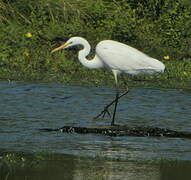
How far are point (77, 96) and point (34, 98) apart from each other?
660 mm

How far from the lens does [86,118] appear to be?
10.0m

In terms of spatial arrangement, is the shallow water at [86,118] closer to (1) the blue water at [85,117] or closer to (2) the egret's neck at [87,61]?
(1) the blue water at [85,117]

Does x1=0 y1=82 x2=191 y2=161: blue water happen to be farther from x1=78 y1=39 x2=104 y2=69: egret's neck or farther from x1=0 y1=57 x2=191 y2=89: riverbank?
x1=78 y1=39 x2=104 y2=69: egret's neck

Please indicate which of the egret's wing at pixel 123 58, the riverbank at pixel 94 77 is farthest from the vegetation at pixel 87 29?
the egret's wing at pixel 123 58

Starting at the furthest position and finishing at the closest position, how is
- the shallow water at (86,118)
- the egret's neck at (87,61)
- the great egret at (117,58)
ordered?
the egret's neck at (87,61)
the great egret at (117,58)
the shallow water at (86,118)

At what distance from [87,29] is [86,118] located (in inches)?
198

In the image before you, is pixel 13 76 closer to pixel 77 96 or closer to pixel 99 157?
pixel 77 96

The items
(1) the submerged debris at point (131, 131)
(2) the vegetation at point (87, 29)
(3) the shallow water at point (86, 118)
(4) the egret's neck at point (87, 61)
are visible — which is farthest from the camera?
(2) the vegetation at point (87, 29)

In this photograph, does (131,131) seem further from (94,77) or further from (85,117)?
(94,77)

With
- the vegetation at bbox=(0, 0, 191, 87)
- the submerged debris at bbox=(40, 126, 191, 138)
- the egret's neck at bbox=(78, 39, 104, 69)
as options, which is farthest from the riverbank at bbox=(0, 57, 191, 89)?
the submerged debris at bbox=(40, 126, 191, 138)

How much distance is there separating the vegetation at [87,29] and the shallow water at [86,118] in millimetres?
1474

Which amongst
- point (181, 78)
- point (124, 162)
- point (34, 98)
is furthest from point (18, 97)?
point (124, 162)

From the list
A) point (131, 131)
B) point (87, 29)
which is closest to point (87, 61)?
point (131, 131)

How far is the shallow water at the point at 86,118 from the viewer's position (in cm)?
795
